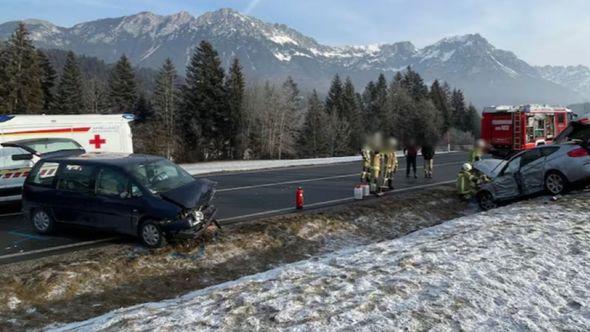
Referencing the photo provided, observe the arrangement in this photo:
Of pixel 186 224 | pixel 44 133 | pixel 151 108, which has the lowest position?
pixel 186 224

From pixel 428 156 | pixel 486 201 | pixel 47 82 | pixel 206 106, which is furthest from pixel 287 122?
pixel 486 201

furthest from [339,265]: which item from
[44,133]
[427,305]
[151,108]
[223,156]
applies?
[151,108]

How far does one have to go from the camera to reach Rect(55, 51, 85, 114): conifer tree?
58.2 meters

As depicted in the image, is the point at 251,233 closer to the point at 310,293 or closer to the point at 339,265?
the point at 339,265

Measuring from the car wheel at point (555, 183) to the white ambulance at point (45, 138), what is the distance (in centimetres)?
1229

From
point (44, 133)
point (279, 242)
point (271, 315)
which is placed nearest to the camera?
point (271, 315)

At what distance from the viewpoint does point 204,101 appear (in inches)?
2313

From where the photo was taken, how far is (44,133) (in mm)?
14039

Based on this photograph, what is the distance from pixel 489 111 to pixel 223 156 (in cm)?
4009

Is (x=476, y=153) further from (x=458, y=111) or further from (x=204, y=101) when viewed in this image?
(x=458, y=111)

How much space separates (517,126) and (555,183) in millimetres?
12988

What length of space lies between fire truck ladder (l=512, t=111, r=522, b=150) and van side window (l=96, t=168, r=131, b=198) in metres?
21.4

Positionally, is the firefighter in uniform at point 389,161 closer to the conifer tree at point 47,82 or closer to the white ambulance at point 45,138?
the white ambulance at point 45,138

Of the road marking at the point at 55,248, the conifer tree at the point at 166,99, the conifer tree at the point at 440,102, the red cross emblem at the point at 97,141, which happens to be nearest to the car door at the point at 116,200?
the road marking at the point at 55,248
